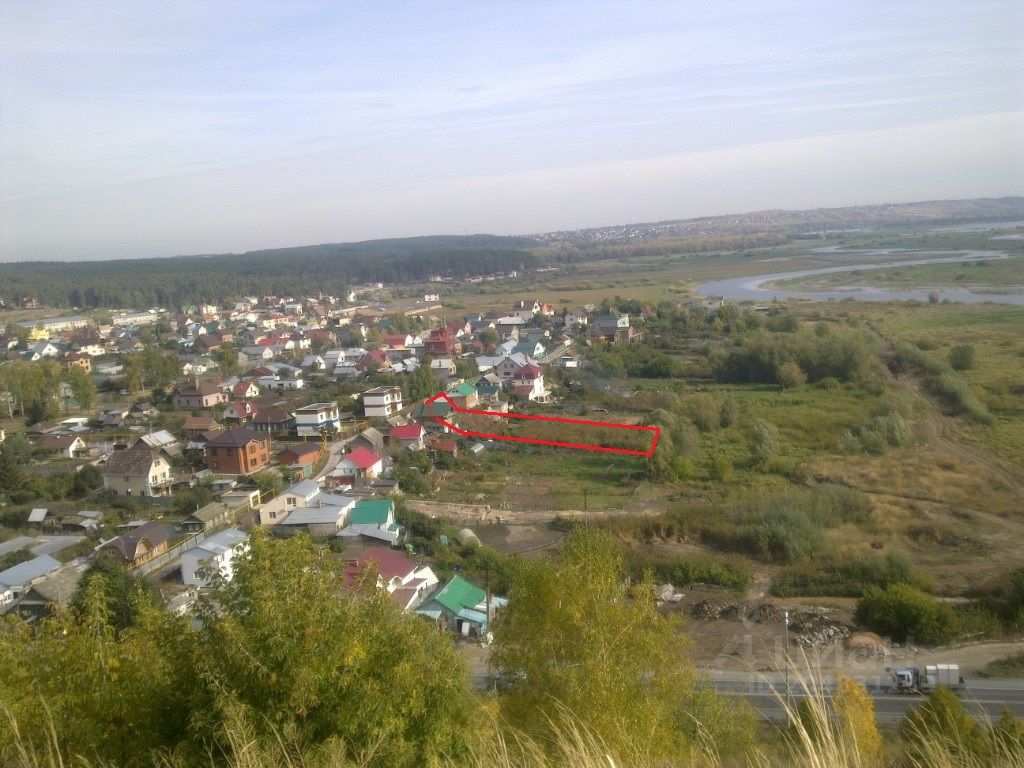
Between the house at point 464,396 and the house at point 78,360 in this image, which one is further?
the house at point 78,360

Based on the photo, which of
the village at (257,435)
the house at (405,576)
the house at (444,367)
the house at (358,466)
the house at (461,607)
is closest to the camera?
the house at (461,607)

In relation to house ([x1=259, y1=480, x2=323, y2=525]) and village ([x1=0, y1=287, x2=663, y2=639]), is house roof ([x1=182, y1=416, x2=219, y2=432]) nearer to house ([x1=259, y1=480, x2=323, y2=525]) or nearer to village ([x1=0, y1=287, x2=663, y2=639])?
village ([x1=0, y1=287, x2=663, y2=639])

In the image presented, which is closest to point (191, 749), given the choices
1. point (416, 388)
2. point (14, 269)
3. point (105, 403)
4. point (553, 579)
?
point (553, 579)

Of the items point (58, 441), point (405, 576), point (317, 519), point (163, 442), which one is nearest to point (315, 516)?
point (317, 519)

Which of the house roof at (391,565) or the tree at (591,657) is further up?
the tree at (591,657)

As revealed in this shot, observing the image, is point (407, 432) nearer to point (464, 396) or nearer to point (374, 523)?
point (464, 396)

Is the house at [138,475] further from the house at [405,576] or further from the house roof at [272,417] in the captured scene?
the house at [405,576]

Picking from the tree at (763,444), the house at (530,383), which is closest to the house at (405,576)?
the tree at (763,444)
